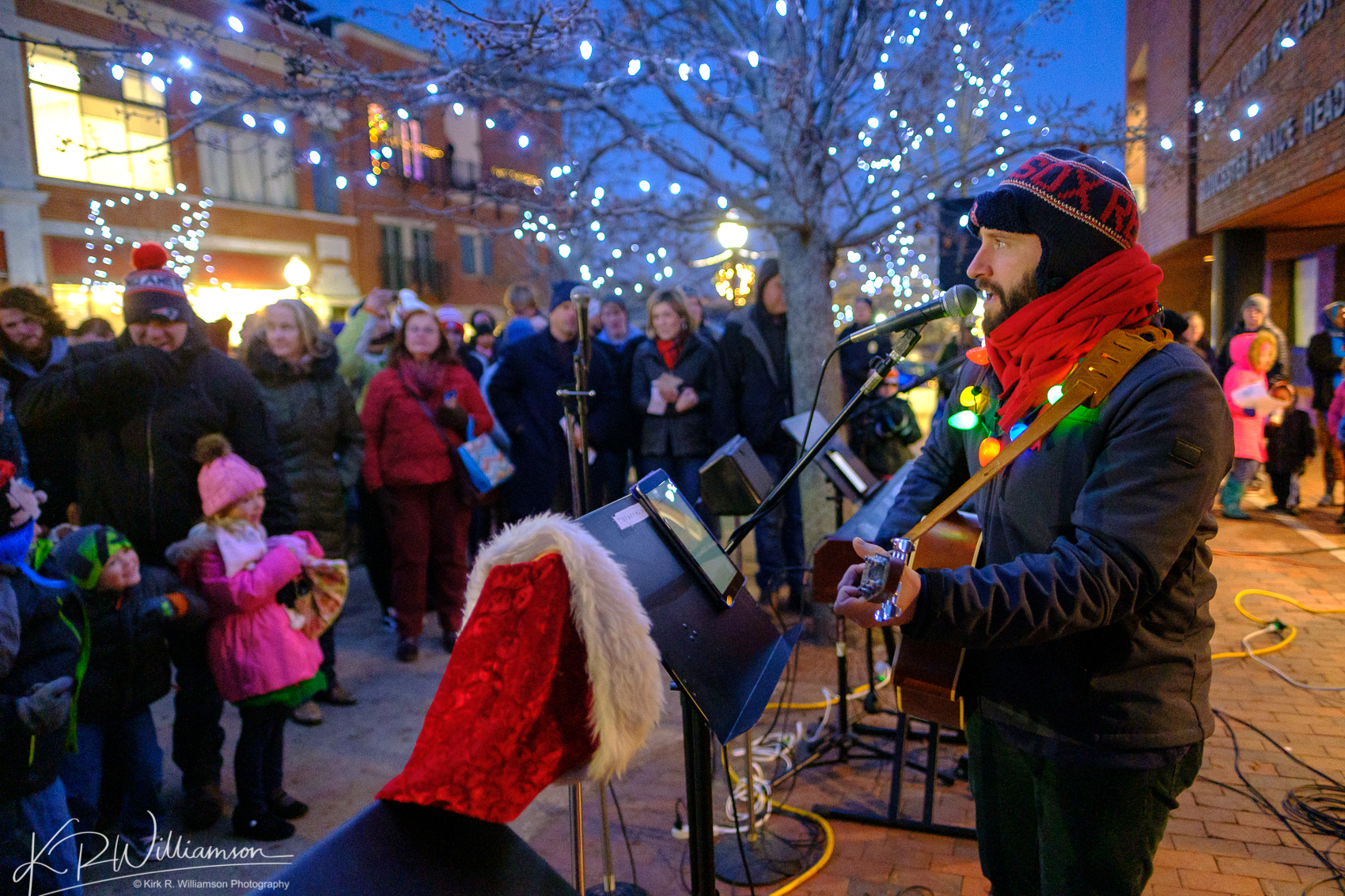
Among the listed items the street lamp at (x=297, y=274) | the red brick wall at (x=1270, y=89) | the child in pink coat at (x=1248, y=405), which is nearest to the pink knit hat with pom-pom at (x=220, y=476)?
the street lamp at (x=297, y=274)

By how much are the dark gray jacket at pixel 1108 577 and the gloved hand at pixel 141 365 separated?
3265mm

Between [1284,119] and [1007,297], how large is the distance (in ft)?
26.8

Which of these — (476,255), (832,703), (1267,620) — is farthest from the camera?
(476,255)

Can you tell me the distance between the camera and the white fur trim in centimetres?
140

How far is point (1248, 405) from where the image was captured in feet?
23.4

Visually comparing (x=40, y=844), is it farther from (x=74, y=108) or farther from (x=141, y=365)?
(x=74, y=108)

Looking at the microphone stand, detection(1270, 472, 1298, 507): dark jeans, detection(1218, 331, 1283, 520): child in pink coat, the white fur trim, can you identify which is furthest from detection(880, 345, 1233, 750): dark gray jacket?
detection(1270, 472, 1298, 507): dark jeans

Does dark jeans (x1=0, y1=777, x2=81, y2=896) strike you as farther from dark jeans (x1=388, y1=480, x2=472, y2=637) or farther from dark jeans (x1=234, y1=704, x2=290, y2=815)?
dark jeans (x1=388, y1=480, x2=472, y2=637)

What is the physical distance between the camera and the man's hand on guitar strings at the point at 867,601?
1.36 meters

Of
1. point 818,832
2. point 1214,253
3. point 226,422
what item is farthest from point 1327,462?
point 226,422

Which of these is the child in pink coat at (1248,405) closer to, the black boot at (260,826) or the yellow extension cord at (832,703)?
the yellow extension cord at (832,703)

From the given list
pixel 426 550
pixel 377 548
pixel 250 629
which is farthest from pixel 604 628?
pixel 377 548

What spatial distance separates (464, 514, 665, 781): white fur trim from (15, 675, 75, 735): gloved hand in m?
1.66

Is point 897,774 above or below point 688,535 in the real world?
below
